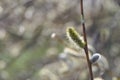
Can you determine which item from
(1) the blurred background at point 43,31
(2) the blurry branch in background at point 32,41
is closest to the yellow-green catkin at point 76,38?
(1) the blurred background at point 43,31

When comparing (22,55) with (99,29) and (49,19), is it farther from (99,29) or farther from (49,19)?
(99,29)

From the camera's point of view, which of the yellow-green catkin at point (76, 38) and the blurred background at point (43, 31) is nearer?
the yellow-green catkin at point (76, 38)

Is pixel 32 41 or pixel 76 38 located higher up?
pixel 32 41

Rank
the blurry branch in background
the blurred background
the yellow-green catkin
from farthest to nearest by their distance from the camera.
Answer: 1. the blurry branch in background
2. the blurred background
3. the yellow-green catkin

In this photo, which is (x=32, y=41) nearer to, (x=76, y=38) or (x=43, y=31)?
(x=43, y=31)

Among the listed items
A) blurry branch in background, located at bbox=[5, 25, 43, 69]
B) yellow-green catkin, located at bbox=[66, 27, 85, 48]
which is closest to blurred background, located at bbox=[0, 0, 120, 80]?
blurry branch in background, located at bbox=[5, 25, 43, 69]

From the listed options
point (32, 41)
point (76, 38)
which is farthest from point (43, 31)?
point (76, 38)

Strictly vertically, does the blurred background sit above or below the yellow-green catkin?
above

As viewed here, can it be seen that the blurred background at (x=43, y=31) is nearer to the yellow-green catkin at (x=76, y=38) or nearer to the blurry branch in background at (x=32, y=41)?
the blurry branch in background at (x=32, y=41)

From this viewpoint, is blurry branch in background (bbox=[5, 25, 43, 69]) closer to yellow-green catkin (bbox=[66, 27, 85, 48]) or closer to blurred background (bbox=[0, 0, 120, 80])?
blurred background (bbox=[0, 0, 120, 80])

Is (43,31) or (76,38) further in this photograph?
(43,31)
